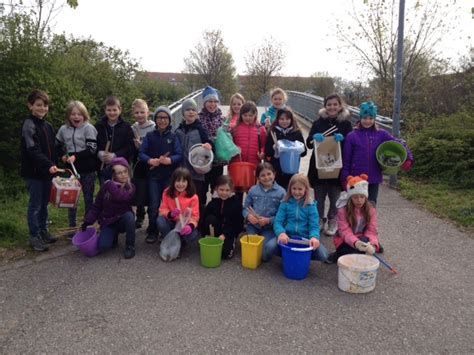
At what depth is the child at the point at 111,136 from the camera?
4.90 m

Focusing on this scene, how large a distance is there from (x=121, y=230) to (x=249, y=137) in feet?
6.11

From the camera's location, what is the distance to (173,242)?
4.48m

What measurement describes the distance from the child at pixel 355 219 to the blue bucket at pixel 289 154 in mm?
727

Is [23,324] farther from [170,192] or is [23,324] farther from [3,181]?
[3,181]

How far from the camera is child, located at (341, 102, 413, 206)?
15.5 feet

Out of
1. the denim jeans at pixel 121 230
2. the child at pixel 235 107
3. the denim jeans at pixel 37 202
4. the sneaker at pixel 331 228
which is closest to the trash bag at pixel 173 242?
the denim jeans at pixel 121 230

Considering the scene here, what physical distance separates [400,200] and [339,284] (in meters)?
3.38

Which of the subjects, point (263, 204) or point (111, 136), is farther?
point (111, 136)

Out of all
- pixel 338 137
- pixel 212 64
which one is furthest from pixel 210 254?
pixel 212 64

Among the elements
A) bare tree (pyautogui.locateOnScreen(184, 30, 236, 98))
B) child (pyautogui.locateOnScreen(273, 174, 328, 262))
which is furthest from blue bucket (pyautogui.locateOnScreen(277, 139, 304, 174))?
bare tree (pyautogui.locateOnScreen(184, 30, 236, 98))

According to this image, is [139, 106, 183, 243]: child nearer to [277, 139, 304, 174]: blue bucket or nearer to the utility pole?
[277, 139, 304, 174]: blue bucket

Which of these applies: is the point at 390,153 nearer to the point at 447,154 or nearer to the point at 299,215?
the point at 299,215

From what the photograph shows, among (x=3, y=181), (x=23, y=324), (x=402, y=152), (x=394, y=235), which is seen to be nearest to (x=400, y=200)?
(x=394, y=235)

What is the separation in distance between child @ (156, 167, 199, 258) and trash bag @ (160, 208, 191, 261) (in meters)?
0.04
